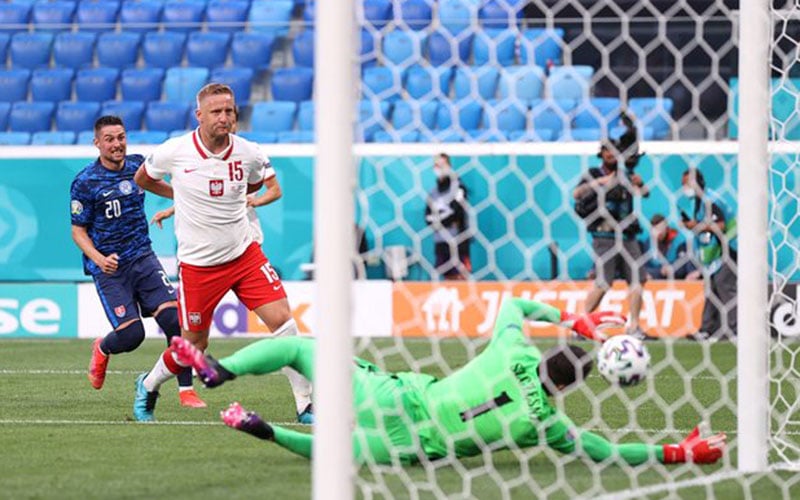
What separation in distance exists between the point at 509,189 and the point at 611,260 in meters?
3.64

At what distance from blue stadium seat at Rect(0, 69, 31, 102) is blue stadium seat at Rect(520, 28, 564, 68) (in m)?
6.28

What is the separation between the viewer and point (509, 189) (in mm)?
16672

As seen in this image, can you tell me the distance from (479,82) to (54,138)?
509 centimetres

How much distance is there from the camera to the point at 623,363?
5.91 meters

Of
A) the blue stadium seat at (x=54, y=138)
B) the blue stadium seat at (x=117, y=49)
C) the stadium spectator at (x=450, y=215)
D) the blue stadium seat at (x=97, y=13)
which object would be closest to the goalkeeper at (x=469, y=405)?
the stadium spectator at (x=450, y=215)

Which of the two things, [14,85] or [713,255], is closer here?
[713,255]

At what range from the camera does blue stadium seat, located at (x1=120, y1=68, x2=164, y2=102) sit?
18797mm

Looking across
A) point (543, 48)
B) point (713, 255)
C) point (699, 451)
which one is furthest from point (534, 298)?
point (699, 451)

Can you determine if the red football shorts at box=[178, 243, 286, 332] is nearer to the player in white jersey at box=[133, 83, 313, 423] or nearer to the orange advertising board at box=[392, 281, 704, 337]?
the player in white jersey at box=[133, 83, 313, 423]

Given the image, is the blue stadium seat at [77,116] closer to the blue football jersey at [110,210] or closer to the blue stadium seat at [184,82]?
the blue stadium seat at [184,82]

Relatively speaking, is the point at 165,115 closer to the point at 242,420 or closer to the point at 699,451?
the point at 242,420

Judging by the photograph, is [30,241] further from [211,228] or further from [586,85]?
[211,228]

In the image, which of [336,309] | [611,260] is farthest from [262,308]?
[611,260]

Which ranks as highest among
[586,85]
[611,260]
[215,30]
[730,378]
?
[215,30]
